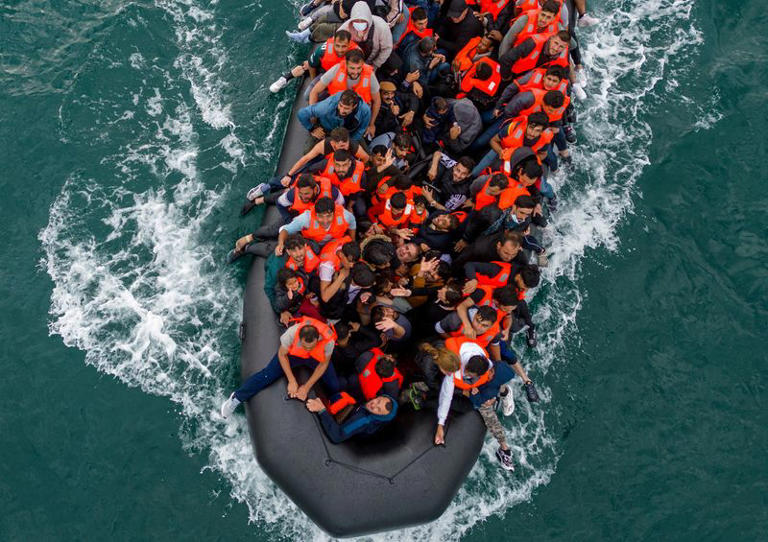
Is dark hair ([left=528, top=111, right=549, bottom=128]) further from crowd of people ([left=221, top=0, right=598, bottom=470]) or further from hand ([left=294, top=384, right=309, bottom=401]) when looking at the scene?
hand ([left=294, top=384, right=309, bottom=401])

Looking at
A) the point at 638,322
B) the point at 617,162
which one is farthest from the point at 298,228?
the point at 617,162

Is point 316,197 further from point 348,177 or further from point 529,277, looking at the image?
point 529,277

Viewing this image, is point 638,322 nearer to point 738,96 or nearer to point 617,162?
point 617,162

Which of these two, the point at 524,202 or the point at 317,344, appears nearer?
the point at 317,344

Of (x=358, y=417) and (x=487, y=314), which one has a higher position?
(x=487, y=314)

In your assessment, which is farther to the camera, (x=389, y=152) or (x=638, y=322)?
(x=638, y=322)

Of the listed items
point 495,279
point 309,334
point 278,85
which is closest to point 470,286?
point 495,279

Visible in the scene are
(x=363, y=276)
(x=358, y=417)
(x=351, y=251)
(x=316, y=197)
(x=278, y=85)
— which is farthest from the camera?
(x=278, y=85)
